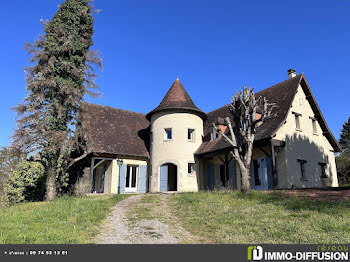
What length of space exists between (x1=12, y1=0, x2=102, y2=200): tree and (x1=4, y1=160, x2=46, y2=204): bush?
945mm

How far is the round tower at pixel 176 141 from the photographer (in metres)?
18.6

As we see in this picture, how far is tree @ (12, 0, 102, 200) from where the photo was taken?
13.8 meters

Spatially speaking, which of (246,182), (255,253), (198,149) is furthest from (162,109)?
(255,253)

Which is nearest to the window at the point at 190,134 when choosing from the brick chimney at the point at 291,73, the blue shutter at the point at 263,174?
the blue shutter at the point at 263,174

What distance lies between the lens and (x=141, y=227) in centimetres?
743

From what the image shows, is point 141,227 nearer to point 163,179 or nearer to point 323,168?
point 163,179

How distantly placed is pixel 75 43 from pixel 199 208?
11.8 meters

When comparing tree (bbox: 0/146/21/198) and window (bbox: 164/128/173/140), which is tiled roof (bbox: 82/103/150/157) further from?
tree (bbox: 0/146/21/198)

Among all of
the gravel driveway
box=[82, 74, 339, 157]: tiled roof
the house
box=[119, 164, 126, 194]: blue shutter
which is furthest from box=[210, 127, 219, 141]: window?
the gravel driveway

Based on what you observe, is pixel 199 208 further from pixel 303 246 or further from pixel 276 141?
pixel 276 141

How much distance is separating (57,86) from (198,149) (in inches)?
399

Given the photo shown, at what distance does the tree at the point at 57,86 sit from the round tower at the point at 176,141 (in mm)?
5598

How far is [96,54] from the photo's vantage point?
16312 mm

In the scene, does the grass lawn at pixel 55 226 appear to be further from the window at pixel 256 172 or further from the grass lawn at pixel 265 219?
the window at pixel 256 172
